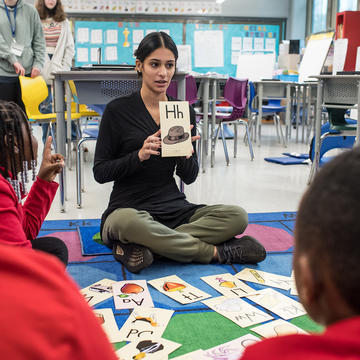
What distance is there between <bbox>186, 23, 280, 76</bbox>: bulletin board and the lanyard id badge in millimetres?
6395

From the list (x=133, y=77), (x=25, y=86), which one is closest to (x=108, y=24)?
(x=25, y=86)

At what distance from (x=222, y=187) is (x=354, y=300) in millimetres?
3162

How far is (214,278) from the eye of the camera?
183 cm

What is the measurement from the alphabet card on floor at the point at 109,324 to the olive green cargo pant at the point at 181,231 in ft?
1.45

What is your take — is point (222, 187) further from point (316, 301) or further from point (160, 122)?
point (316, 301)

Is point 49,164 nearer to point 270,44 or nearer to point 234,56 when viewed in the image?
point 234,56

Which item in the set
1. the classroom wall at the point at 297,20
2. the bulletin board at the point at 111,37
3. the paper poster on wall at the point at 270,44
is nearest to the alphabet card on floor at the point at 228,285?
the bulletin board at the point at 111,37

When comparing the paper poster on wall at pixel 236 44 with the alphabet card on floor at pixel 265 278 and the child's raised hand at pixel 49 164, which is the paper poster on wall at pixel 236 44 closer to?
the alphabet card on floor at pixel 265 278

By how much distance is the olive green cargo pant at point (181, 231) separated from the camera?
1927 millimetres

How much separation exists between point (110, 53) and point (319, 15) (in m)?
3.85

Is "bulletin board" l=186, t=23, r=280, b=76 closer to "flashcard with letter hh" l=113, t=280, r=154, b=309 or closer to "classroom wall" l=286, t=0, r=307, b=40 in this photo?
"classroom wall" l=286, t=0, r=307, b=40

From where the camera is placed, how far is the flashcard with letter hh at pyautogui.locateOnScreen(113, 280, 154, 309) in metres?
1.59

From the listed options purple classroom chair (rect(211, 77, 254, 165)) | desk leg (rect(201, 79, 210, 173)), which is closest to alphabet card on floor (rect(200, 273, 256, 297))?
desk leg (rect(201, 79, 210, 173))

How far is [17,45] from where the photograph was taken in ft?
11.6
